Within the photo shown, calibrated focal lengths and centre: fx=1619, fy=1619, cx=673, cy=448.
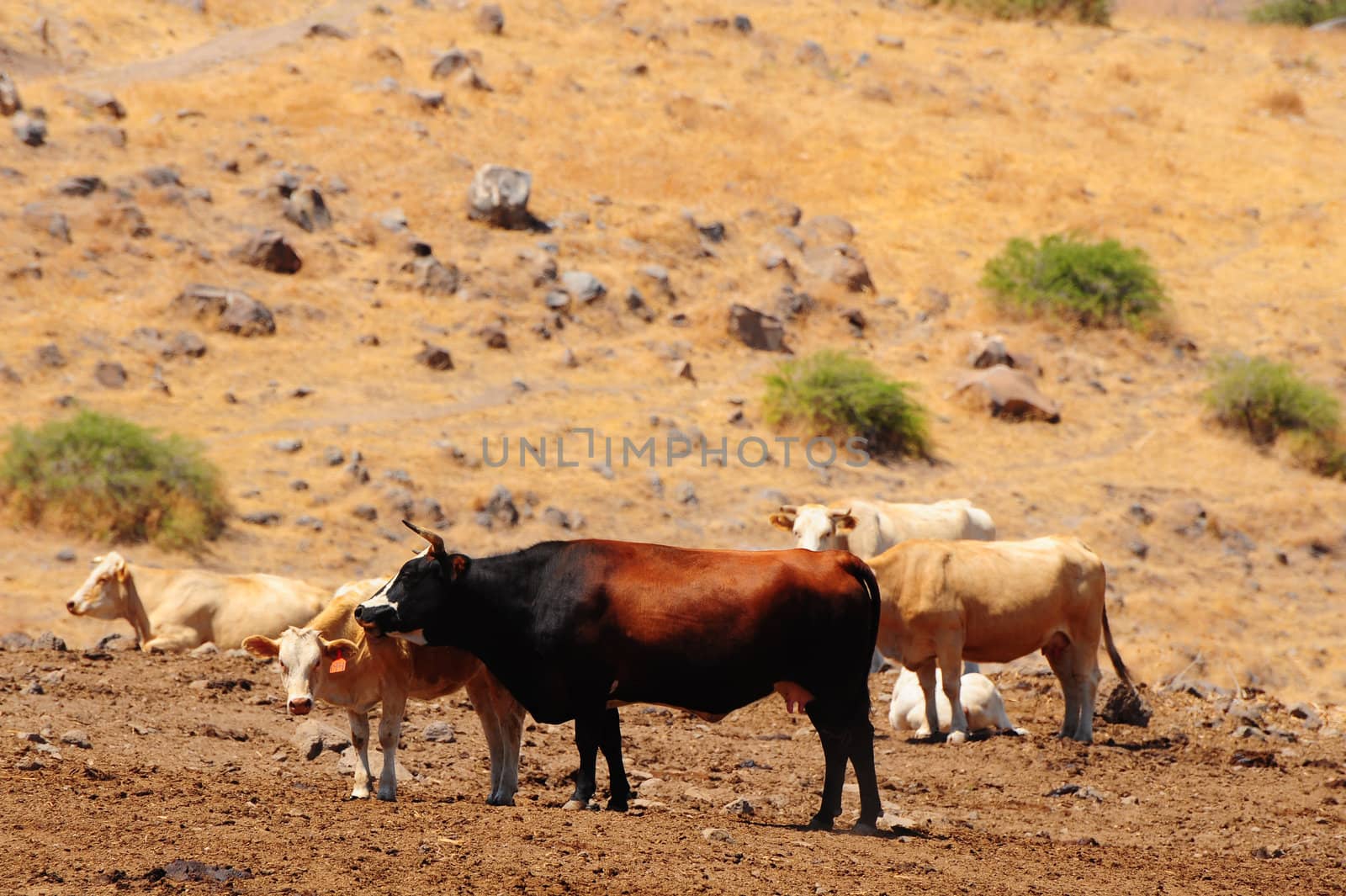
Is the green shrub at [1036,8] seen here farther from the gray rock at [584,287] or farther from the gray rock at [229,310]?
the gray rock at [229,310]

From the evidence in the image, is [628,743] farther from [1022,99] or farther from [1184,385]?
[1022,99]

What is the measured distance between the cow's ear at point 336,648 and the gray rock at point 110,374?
1713 cm

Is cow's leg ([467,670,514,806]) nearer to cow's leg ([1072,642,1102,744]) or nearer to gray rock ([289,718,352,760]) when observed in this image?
gray rock ([289,718,352,760])

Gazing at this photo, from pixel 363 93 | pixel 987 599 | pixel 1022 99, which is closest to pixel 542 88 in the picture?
pixel 363 93

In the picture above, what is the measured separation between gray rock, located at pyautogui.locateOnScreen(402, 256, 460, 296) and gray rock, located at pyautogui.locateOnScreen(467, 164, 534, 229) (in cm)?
300

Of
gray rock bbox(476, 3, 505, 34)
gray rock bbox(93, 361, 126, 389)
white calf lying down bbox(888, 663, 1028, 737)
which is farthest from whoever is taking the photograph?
gray rock bbox(476, 3, 505, 34)

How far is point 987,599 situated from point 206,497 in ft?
39.5

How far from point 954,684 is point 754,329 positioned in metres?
17.6

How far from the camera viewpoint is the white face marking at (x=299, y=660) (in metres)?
9.76

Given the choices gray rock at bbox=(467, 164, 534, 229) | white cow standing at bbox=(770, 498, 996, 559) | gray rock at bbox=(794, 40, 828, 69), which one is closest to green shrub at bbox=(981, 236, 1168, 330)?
gray rock at bbox=(467, 164, 534, 229)

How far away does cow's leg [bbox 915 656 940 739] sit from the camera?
549 inches

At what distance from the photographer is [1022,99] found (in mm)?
47188

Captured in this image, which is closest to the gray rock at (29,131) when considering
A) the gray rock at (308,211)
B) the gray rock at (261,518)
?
the gray rock at (308,211)

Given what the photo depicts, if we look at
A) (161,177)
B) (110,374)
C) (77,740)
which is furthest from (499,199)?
(77,740)
